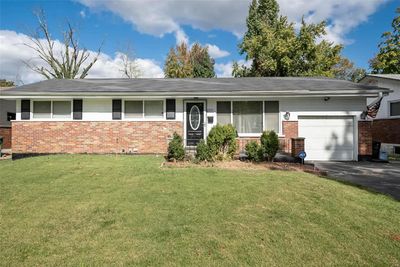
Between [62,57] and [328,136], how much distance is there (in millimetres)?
33826

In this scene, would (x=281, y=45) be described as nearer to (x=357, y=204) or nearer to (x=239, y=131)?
(x=239, y=131)

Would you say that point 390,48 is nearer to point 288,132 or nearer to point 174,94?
point 288,132

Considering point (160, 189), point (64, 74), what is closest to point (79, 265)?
point (160, 189)

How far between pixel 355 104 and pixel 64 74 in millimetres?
33679

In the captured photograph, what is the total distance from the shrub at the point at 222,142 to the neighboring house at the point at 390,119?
11.7 meters

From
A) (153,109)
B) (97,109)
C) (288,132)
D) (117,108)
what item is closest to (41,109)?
(97,109)

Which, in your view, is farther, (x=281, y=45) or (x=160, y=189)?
(x=281, y=45)

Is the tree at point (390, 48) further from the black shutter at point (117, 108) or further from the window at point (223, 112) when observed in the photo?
the black shutter at point (117, 108)

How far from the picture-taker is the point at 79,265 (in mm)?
2990

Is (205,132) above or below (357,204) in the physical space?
above

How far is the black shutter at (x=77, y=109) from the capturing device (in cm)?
1234

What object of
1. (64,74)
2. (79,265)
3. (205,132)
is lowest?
(79,265)

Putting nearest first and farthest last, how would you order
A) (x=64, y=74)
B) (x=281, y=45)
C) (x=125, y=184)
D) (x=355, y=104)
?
(x=125, y=184)
(x=355, y=104)
(x=281, y=45)
(x=64, y=74)

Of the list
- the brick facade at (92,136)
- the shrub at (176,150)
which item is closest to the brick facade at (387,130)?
the brick facade at (92,136)
